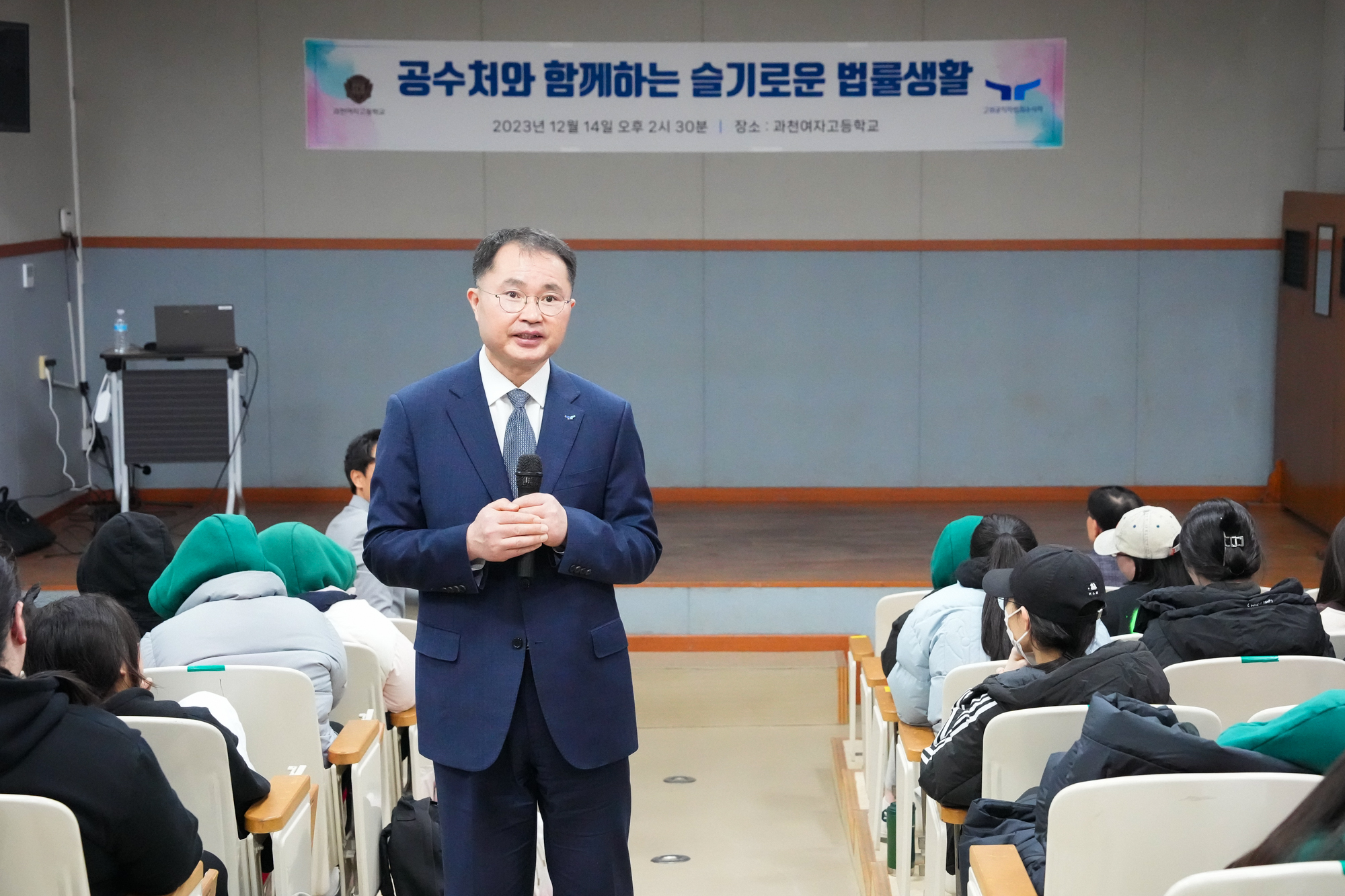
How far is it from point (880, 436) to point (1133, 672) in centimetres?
577

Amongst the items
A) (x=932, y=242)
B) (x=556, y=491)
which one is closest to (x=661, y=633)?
(x=932, y=242)

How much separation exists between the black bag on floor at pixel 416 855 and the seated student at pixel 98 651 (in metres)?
0.66

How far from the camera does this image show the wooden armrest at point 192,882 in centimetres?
231

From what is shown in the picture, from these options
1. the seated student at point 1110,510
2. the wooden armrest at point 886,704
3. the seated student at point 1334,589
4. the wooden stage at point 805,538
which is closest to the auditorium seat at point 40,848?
the wooden armrest at point 886,704

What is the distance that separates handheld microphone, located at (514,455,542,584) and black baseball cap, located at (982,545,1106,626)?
1095 mm

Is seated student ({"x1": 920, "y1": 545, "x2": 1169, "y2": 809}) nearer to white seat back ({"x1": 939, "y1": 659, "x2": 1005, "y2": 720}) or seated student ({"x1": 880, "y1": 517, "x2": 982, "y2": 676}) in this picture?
white seat back ({"x1": 939, "y1": 659, "x2": 1005, "y2": 720})

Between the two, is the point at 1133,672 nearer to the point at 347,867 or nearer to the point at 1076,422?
the point at 347,867

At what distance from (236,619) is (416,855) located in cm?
69

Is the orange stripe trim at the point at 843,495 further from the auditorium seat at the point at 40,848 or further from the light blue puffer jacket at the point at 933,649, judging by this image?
the auditorium seat at the point at 40,848

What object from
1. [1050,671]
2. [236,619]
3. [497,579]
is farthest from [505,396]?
[236,619]

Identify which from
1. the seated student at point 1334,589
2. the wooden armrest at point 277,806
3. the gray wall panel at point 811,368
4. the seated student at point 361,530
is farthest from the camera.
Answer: the gray wall panel at point 811,368

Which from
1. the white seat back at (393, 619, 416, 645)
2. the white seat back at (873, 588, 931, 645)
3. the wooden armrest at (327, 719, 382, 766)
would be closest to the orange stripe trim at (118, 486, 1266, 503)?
the white seat back at (873, 588, 931, 645)

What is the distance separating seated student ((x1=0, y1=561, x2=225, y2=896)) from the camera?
84.2 inches

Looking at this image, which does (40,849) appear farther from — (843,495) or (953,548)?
(843,495)
